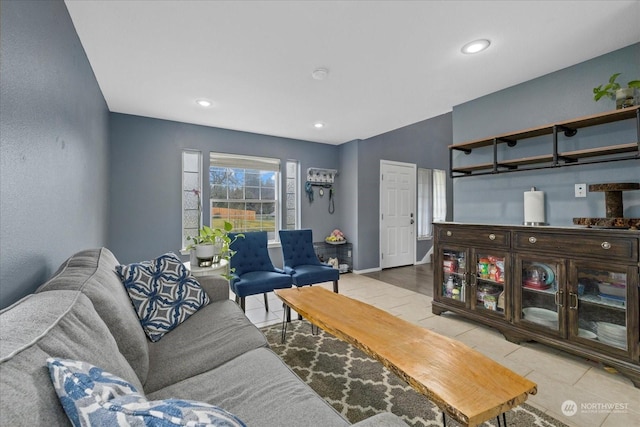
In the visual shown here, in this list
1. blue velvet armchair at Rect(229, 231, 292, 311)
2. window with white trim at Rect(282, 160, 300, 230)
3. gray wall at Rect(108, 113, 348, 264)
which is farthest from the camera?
window with white trim at Rect(282, 160, 300, 230)

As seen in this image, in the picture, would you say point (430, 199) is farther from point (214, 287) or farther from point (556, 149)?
point (214, 287)

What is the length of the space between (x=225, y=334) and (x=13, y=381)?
108cm

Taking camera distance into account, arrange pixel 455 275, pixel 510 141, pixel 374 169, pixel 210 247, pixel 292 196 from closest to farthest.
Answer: pixel 210 247, pixel 510 141, pixel 455 275, pixel 292 196, pixel 374 169

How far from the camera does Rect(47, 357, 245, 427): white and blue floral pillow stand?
0.52m

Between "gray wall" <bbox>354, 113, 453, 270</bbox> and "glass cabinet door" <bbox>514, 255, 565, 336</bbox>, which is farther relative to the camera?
"gray wall" <bbox>354, 113, 453, 270</bbox>

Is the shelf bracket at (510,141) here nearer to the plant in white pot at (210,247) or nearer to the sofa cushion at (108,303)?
the plant in white pot at (210,247)

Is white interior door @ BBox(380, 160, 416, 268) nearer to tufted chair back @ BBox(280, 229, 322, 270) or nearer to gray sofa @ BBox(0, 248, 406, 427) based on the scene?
tufted chair back @ BBox(280, 229, 322, 270)

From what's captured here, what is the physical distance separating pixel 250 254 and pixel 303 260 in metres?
0.70

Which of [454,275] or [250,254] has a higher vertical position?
[250,254]

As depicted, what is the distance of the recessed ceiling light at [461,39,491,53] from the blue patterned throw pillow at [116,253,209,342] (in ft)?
8.93

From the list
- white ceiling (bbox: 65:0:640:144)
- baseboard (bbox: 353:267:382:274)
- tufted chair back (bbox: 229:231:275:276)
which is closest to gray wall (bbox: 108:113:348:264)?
white ceiling (bbox: 65:0:640:144)

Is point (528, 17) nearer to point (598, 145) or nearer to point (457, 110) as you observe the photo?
point (598, 145)

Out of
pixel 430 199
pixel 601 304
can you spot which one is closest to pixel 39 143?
pixel 601 304

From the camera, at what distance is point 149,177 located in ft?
12.6
